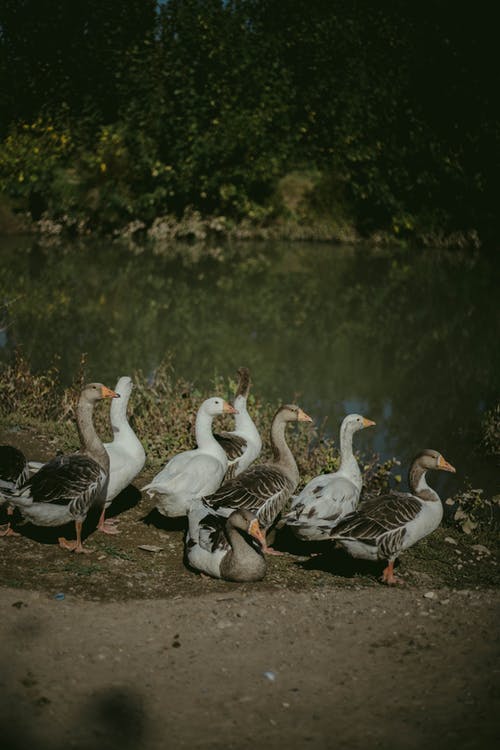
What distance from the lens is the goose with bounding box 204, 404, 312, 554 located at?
7461 mm

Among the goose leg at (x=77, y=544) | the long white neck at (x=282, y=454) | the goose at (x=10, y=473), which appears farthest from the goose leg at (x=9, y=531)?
the long white neck at (x=282, y=454)

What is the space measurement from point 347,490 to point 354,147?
106ft

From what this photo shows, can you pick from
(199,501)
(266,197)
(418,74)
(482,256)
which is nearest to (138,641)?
(199,501)

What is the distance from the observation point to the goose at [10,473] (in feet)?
23.6

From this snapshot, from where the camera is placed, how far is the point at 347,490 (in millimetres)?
7594

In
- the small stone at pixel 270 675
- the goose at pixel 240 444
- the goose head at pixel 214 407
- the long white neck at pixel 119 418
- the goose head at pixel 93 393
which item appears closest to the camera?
the small stone at pixel 270 675

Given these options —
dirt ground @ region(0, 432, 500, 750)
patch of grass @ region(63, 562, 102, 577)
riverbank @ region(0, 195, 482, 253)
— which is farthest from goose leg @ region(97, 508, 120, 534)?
riverbank @ region(0, 195, 482, 253)

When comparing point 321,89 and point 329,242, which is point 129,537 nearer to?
point 329,242

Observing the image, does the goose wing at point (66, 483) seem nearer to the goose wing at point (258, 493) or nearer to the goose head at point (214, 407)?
the goose wing at point (258, 493)

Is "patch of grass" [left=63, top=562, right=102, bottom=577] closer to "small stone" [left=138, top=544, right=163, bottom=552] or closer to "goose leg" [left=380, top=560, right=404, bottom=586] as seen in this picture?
"small stone" [left=138, top=544, right=163, bottom=552]

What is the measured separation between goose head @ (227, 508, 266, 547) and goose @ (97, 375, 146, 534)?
5.20 feet

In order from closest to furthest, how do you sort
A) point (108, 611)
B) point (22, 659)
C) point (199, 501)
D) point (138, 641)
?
point (22, 659)
point (138, 641)
point (108, 611)
point (199, 501)

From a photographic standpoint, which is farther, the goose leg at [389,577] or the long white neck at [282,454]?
the long white neck at [282,454]

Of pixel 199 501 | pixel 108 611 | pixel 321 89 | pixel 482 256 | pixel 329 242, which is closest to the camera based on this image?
pixel 108 611
